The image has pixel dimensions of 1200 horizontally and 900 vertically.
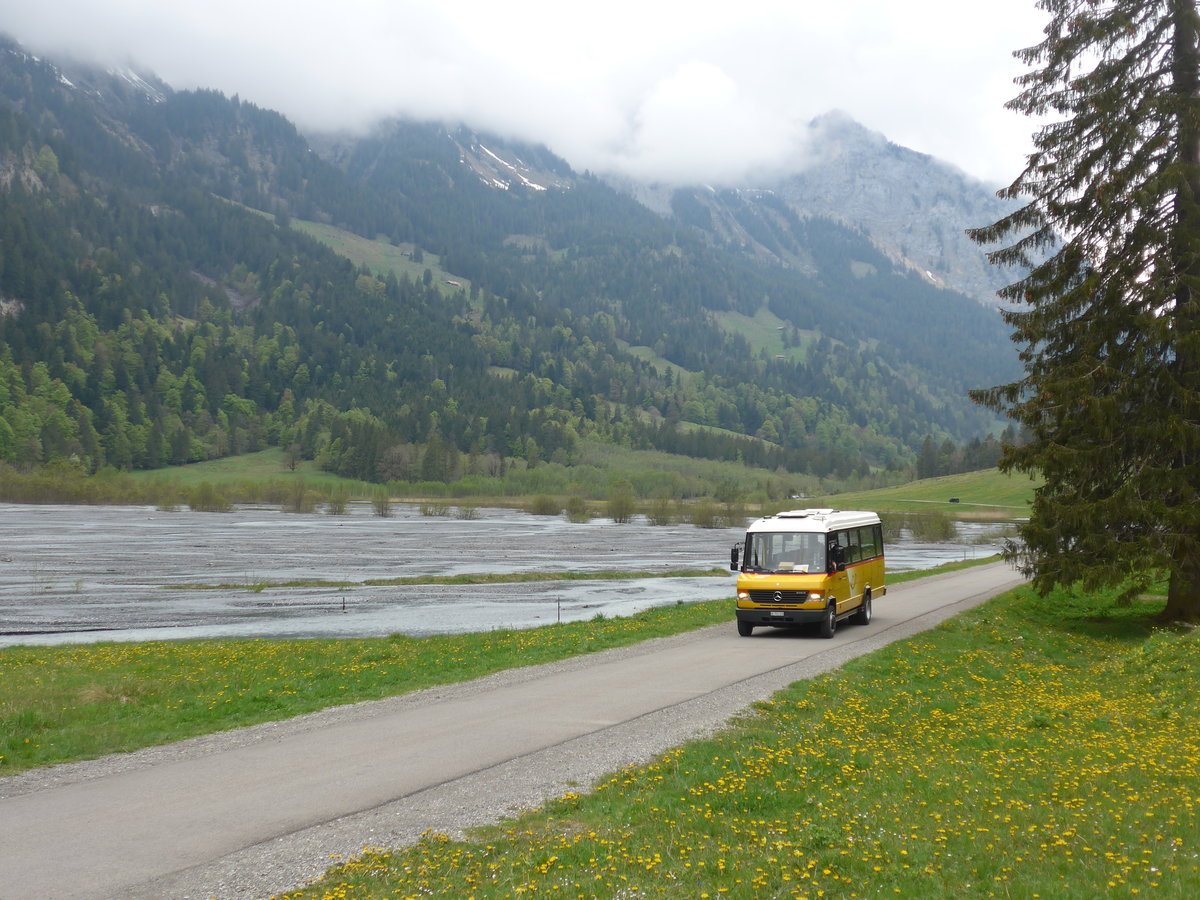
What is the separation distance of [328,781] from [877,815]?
659cm

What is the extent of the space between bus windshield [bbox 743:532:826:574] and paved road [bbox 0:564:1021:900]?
741 cm

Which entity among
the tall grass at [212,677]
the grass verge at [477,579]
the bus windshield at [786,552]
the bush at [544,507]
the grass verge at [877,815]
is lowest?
the grass verge at [477,579]

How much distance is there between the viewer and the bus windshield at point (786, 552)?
27328 mm

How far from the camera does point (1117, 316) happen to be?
24.8m

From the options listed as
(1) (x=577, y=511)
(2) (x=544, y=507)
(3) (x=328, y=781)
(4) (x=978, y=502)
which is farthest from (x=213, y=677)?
(4) (x=978, y=502)

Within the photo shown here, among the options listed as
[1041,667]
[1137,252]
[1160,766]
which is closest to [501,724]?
[1160,766]

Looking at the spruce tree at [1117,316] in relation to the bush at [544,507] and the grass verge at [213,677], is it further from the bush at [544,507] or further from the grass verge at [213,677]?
the bush at [544,507]

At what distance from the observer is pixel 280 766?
12.5 metres

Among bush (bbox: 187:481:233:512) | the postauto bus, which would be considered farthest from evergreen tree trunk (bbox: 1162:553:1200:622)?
bush (bbox: 187:481:233:512)

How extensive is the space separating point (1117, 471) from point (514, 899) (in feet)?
73.8

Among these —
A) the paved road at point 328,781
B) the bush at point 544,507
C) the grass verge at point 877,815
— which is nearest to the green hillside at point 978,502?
the bush at point 544,507

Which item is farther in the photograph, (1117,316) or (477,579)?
(477,579)

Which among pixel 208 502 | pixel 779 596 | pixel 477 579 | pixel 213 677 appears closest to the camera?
pixel 213 677

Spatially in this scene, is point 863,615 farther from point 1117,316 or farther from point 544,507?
→ point 544,507
